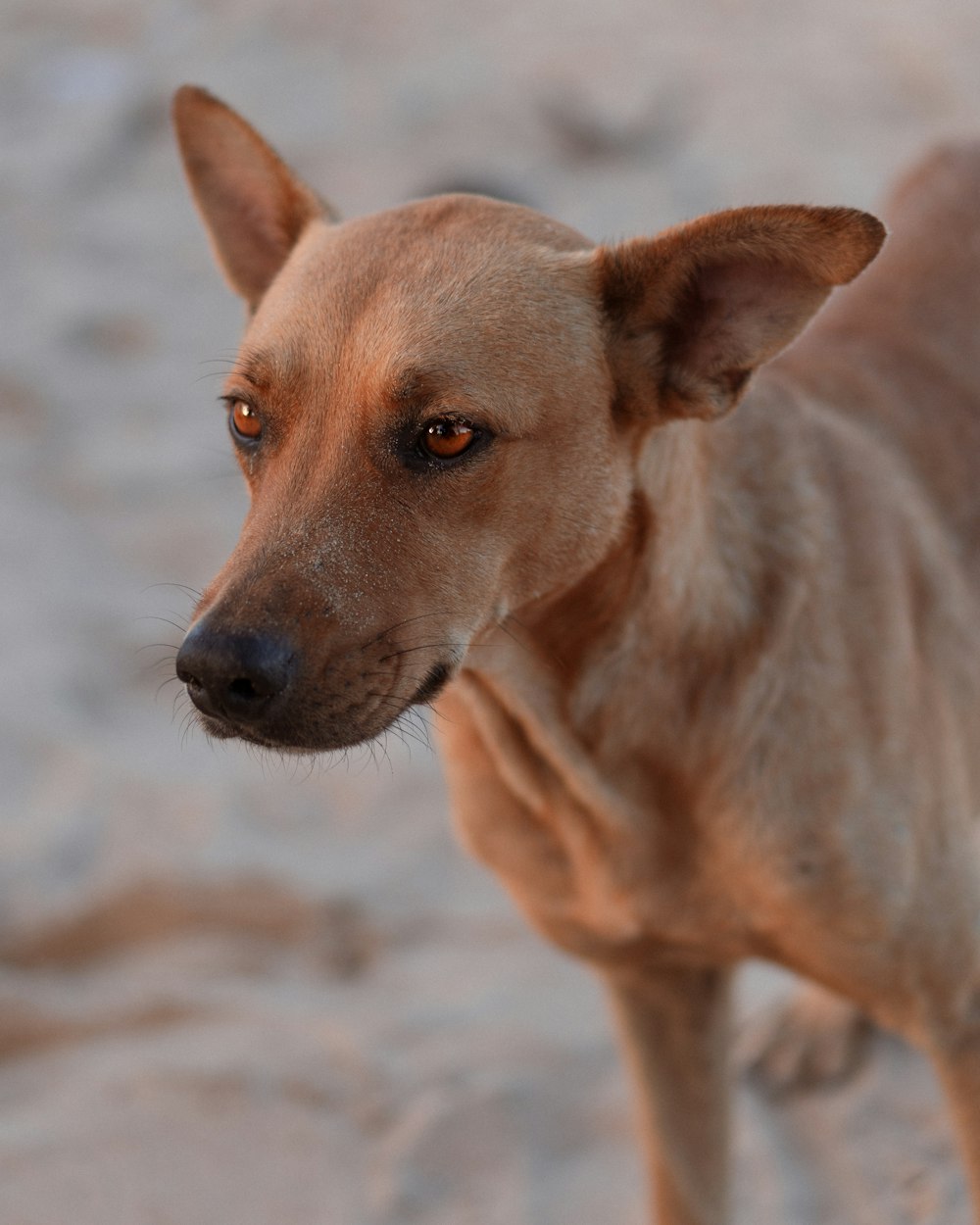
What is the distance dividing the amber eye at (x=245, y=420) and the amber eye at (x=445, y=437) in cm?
29

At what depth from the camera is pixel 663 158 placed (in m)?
6.71

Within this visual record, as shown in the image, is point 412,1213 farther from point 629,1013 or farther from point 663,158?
point 663,158

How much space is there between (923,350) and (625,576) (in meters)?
1.09

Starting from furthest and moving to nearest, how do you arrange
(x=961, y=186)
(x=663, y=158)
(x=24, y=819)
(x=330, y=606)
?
(x=663, y=158) → (x=24, y=819) → (x=961, y=186) → (x=330, y=606)

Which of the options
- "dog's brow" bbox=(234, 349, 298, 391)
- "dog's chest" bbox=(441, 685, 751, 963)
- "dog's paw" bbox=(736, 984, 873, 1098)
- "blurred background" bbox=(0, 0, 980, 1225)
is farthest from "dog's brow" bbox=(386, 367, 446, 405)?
"dog's paw" bbox=(736, 984, 873, 1098)

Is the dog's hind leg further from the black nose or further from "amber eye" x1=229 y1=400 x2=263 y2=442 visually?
"amber eye" x1=229 y1=400 x2=263 y2=442

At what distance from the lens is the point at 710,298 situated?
231 centimetres

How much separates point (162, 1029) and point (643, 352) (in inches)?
84.6

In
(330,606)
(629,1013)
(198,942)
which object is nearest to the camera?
(330,606)

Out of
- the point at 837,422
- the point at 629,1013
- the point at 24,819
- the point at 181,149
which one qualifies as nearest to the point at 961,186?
the point at 837,422

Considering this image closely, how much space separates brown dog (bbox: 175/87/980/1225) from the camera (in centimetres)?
215

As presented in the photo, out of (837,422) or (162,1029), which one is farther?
(162,1029)

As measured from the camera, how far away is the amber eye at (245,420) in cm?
231

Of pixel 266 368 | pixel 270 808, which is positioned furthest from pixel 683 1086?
pixel 266 368
